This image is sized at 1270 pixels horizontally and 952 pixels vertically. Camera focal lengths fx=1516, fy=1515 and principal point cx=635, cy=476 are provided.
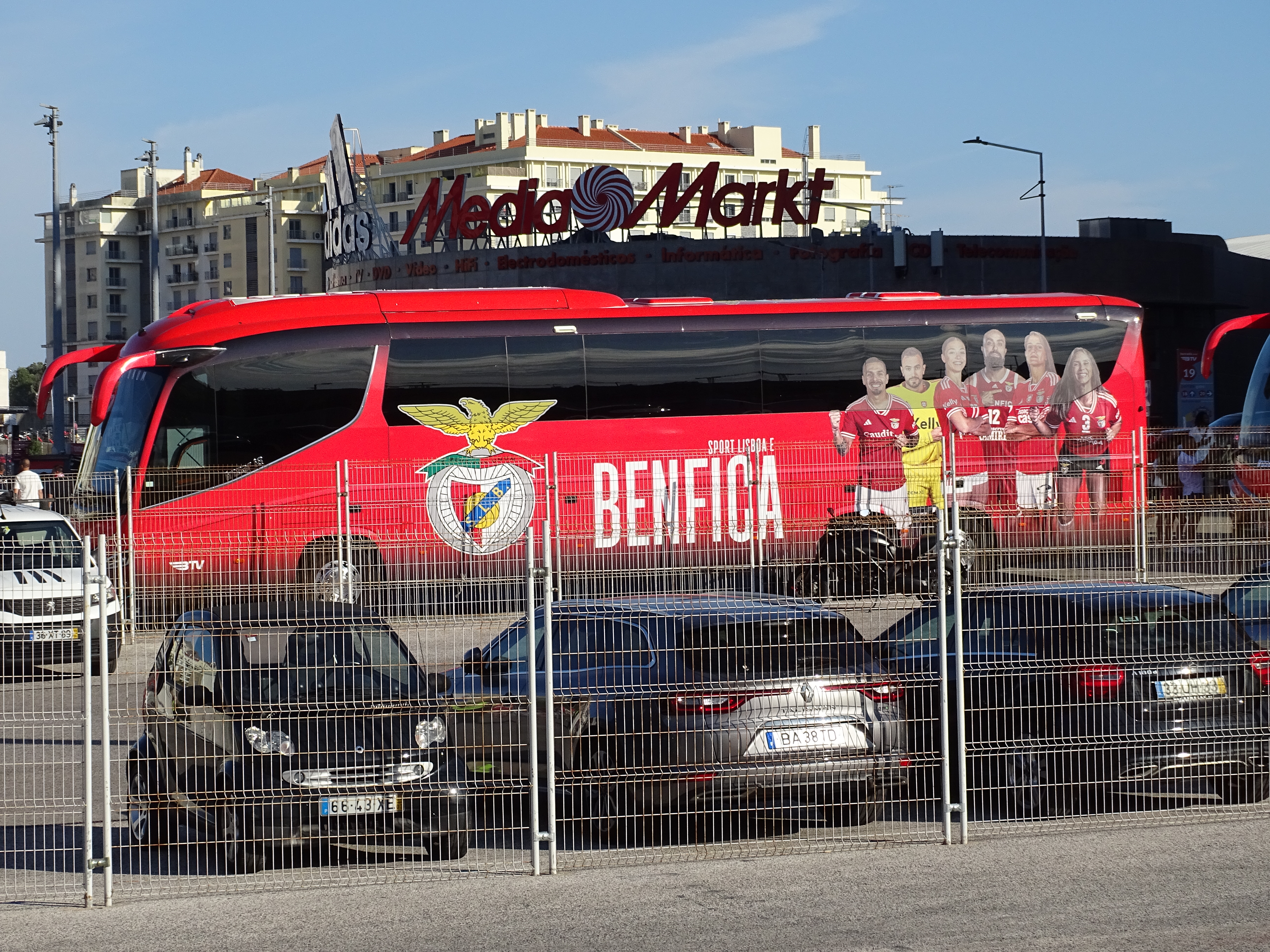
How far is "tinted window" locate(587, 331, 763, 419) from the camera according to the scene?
18.7m

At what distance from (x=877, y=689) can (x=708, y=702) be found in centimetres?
94

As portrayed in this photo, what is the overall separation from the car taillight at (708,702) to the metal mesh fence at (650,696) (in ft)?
0.05

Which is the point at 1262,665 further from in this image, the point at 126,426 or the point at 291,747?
the point at 126,426

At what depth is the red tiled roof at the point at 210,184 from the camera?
134 meters

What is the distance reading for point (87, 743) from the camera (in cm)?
716

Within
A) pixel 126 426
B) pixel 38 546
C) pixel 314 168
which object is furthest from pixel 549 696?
pixel 314 168

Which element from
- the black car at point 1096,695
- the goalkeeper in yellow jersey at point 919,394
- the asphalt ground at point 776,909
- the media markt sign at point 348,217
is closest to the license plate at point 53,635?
the asphalt ground at point 776,909

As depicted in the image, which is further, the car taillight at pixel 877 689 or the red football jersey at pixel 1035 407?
the red football jersey at pixel 1035 407

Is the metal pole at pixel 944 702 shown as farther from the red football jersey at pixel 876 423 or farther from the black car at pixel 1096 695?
the red football jersey at pixel 876 423

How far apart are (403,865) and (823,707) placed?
7.59 ft

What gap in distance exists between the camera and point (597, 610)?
26.0 ft

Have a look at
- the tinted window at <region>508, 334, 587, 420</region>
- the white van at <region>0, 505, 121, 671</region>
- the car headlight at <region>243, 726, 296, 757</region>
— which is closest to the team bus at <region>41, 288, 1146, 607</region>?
the tinted window at <region>508, 334, 587, 420</region>

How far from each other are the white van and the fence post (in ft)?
6.89

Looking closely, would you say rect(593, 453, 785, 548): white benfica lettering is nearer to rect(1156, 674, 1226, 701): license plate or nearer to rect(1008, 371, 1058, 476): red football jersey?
rect(1156, 674, 1226, 701): license plate
